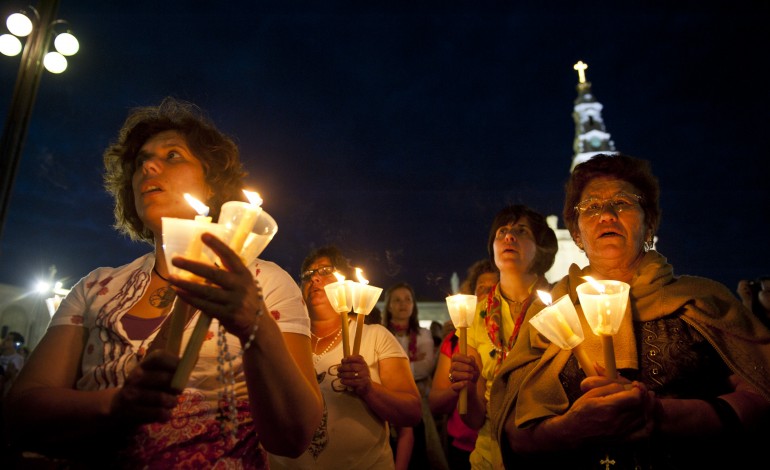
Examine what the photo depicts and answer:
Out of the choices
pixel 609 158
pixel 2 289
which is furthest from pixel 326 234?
pixel 609 158

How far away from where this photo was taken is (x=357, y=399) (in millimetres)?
3129

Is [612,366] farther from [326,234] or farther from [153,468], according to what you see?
[326,234]

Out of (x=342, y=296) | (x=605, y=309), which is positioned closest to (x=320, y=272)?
(x=342, y=296)

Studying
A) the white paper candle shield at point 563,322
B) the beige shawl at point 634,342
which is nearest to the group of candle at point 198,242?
the white paper candle shield at point 563,322

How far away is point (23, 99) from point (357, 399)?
4.37 m

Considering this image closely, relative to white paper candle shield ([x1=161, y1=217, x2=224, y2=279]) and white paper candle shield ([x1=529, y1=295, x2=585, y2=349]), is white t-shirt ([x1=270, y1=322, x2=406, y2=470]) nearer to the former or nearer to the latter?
white paper candle shield ([x1=529, y1=295, x2=585, y2=349])

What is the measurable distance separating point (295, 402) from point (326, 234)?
2938cm

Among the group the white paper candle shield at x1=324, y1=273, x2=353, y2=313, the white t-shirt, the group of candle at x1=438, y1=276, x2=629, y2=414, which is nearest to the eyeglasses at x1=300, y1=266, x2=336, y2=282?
the white t-shirt

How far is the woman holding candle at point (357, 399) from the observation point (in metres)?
2.91

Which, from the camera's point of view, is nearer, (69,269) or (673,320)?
(673,320)

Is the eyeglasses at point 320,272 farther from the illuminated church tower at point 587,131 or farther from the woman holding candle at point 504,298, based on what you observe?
the illuminated church tower at point 587,131

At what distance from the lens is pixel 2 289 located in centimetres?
3412

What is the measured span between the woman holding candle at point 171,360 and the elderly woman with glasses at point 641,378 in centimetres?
112

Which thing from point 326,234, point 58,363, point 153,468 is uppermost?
point 326,234
